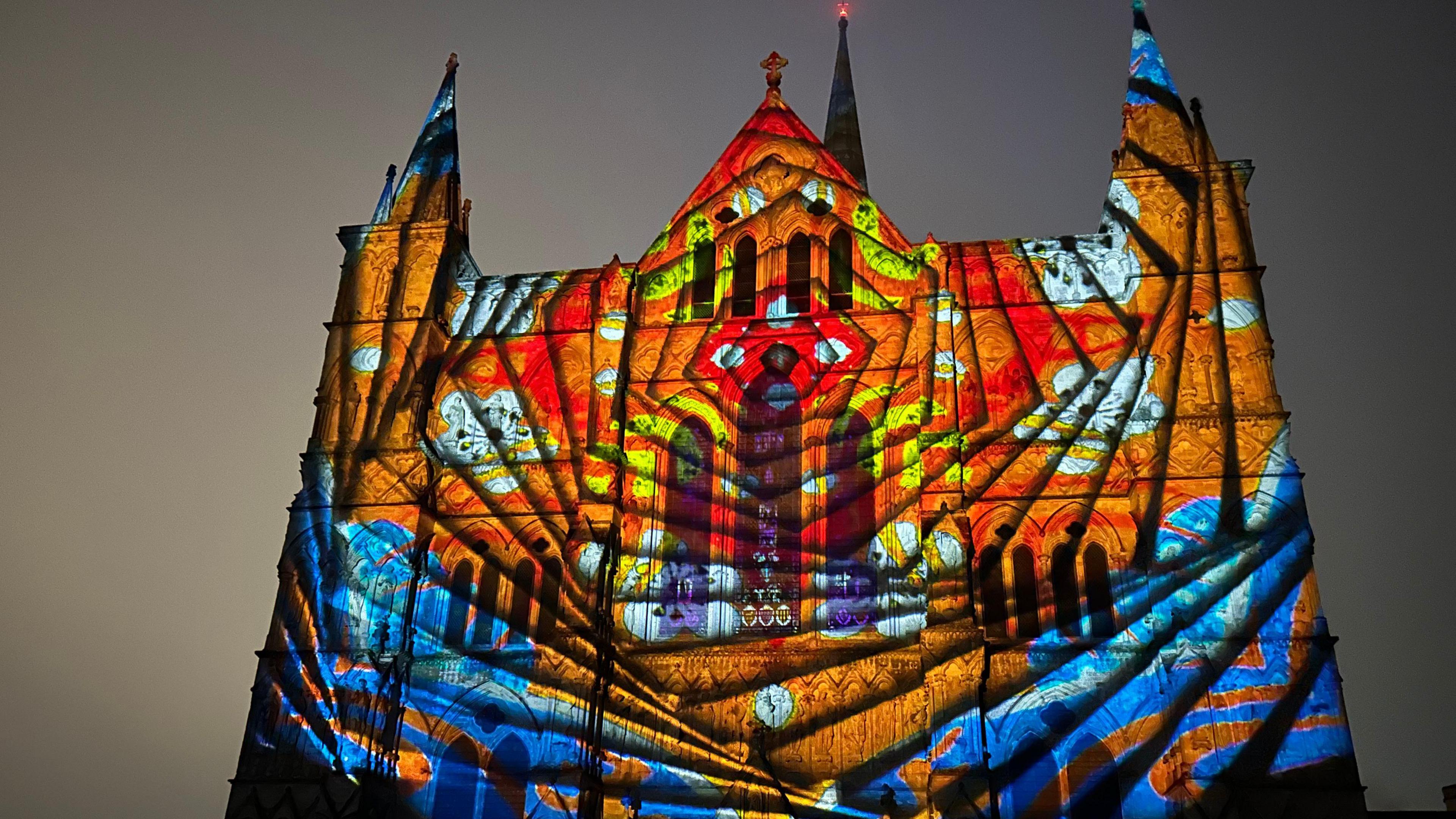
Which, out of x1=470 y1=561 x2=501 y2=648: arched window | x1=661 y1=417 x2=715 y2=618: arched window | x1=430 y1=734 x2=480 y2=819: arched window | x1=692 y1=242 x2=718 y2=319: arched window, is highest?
x1=692 y1=242 x2=718 y2=319: arched window

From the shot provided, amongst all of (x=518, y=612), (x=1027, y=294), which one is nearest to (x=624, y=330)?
(x=518, y=612)

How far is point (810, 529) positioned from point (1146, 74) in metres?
12.6

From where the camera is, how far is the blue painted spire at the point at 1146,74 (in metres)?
28.0

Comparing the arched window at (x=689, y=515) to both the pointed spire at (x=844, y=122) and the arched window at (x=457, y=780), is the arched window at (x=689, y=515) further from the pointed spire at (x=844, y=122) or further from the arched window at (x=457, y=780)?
the pointed spire at (x=844, y=122)

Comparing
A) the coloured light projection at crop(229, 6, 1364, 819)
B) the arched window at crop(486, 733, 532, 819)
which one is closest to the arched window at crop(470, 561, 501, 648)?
the coloured light projection at crop(229, 6, 1364, 819)

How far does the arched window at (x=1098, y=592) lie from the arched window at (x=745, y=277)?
772 centimetres

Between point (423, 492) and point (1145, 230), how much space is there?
14.4 metres

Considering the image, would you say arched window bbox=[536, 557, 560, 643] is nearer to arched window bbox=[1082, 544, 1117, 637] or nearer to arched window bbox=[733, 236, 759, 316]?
arched window bbox=[733, 236, 759, 316]

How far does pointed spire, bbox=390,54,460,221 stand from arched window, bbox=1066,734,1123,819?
16168 millimetres

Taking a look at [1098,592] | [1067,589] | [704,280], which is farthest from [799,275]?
[1098,592]

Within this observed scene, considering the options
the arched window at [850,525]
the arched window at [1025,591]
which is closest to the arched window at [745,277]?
the arched window at [850,525]

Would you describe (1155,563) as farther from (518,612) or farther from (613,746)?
(518,612)

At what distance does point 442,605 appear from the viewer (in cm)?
2455

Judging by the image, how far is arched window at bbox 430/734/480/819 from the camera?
22594mm
